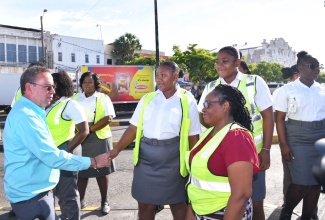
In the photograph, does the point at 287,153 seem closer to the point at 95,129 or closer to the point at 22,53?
the point at 95,129

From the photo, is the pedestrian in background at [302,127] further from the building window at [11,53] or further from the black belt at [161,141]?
the building window at [11,53]

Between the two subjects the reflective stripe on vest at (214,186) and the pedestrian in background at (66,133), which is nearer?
the reflective stripe on vest at (214,186)

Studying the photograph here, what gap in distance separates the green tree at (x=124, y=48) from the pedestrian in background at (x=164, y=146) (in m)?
45.0

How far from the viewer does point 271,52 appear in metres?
86.9

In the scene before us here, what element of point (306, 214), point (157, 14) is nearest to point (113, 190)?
point (306, 214)

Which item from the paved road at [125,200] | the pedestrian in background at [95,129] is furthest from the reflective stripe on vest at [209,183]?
the pedestrian in background at [95,129]

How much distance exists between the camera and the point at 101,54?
1741 inches

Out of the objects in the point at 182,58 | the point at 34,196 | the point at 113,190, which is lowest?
the point at 113,190

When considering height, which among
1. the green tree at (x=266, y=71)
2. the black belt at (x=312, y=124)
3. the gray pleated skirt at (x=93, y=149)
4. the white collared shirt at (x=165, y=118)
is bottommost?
the gray pleated skirt at (x=93, y=149)

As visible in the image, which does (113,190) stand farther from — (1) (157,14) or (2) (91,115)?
(1) (157,14)

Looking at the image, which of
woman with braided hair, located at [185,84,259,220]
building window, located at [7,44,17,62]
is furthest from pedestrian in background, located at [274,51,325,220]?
building window, located at [7,44,17,62]

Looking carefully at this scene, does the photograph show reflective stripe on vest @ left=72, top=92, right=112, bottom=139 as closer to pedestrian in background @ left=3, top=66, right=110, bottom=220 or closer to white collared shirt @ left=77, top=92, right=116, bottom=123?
white collared shirt @ left=77, top=92, right=116, bottom=123

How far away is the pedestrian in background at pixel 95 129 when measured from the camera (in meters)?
4.62

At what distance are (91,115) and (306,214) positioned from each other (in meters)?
2.81
